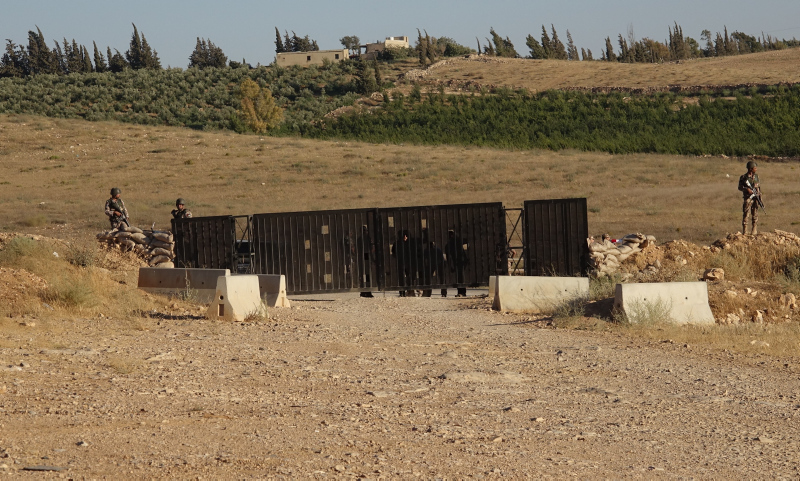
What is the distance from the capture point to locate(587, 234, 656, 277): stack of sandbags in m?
19.2

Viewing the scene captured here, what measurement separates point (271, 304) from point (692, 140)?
51.3 metres

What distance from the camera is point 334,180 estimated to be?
152 feet

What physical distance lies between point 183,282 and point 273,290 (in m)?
1.62

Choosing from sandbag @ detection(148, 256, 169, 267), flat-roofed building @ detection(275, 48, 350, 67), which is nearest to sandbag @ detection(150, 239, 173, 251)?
sandbag @ detection(148, 256, 169, 267)

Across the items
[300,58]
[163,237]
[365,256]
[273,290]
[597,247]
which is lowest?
[273,290]

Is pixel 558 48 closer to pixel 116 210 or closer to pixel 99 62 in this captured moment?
pixel 99 62

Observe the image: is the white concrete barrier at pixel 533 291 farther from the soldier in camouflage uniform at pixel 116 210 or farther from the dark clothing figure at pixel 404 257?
the soldier in camouflage uniform at pixel 116 210

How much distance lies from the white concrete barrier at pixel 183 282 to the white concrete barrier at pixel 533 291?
464 cm

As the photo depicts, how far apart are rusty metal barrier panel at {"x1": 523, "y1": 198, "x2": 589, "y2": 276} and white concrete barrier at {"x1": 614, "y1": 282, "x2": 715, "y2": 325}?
4.77m

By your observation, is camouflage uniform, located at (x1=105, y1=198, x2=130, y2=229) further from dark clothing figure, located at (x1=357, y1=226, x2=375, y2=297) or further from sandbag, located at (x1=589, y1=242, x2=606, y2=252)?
sandbag, located at (x1=589, y1=242, x2=606, y2=252)

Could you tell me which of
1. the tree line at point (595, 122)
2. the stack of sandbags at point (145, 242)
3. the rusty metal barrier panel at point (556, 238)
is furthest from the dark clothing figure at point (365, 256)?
the tree line at point (595, 122)

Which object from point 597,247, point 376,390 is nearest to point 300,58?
point 597,247

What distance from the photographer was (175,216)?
20.0 meters

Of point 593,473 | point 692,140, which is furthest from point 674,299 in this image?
point 692,140
